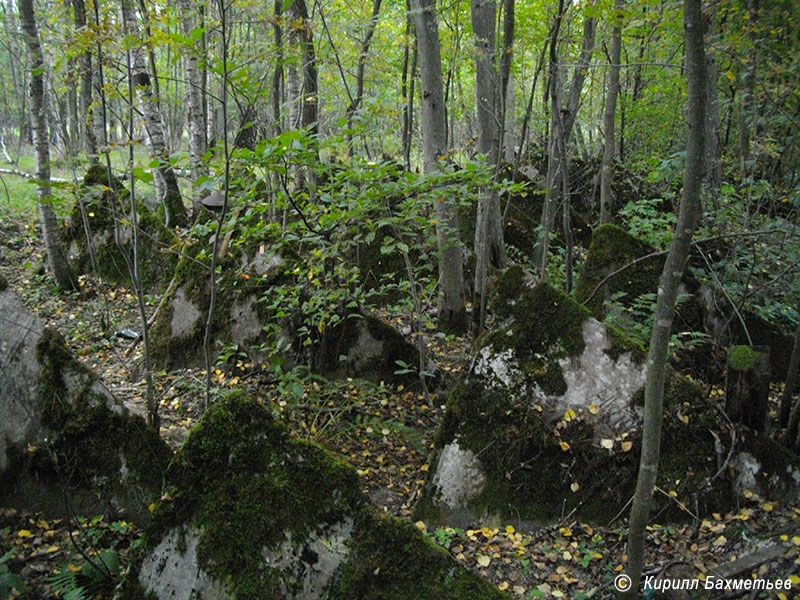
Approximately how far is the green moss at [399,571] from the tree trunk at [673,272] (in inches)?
32.6

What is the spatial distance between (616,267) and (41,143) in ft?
24.0

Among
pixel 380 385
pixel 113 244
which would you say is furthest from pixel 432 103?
pixel 113 244

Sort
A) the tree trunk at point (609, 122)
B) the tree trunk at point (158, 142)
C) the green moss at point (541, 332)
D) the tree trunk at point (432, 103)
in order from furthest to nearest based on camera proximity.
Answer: the tree trunk at point (609, 122)
the tree trunk at point (158, 142)
the tree trunk at point (432, 103)
the green moss at point (541, 332)

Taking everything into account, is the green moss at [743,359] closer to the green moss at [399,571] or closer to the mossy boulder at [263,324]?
the mossy boulder at [263,324]

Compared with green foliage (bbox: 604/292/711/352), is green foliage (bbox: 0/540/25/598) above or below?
below

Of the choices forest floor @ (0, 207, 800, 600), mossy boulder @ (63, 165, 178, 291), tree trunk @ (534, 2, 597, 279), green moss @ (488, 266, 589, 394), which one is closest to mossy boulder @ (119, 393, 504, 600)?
forest floor @ (0, 207, 800, 600)

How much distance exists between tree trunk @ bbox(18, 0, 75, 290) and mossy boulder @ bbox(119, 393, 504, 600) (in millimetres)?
4554

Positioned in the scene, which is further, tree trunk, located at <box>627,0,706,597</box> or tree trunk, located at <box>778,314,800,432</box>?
tree trunk, located at <box>778,314,800,432</box>

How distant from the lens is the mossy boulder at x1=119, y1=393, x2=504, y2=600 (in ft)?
7.38

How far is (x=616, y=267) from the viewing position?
5.78 m

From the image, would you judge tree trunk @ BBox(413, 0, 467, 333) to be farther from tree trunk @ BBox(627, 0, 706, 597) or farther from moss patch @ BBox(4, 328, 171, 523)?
moss patch @ BBox(4, 328, 171, 523)

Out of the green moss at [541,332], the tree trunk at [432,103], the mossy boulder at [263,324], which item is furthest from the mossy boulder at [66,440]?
the tree trunk at [432,103]

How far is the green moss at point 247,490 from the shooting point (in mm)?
2281

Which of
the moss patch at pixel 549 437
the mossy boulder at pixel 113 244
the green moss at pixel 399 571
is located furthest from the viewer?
the mossy boulder at pixel 113 244
